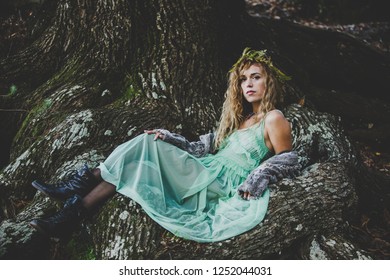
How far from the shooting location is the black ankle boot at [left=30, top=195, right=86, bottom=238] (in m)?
2.86

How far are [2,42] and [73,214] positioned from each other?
334 centimetres

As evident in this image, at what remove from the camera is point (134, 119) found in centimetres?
379

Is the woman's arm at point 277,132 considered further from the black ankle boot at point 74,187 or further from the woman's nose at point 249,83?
the black ankle boot at point 74,187

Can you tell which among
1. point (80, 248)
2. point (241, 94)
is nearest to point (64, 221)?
point (80, 248)

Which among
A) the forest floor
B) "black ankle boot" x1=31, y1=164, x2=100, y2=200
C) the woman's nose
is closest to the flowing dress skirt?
"black ankle boot" x1=31, y1=164, x2=100, y2=200

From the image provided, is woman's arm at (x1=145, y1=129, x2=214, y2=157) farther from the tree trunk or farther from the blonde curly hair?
the tree trunk

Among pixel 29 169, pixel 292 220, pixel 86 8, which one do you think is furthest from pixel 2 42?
pixel 292 220

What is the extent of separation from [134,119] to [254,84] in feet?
3.68

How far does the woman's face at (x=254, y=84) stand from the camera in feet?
11.4

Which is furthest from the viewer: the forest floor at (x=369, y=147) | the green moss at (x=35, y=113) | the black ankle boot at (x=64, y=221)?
the green moss at (x=35, y=113)

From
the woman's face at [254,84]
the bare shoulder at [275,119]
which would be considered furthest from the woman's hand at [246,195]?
the woman's face at [254,84]

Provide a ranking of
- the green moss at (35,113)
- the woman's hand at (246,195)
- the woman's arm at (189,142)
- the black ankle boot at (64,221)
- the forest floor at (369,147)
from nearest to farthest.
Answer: the black ankle boot at (64,221) → the woman's hand at (246,195) → the woman's arm at (189,142) → the forest floor at (369,147) → the green moss at (35,113)

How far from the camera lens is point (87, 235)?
125 inches
